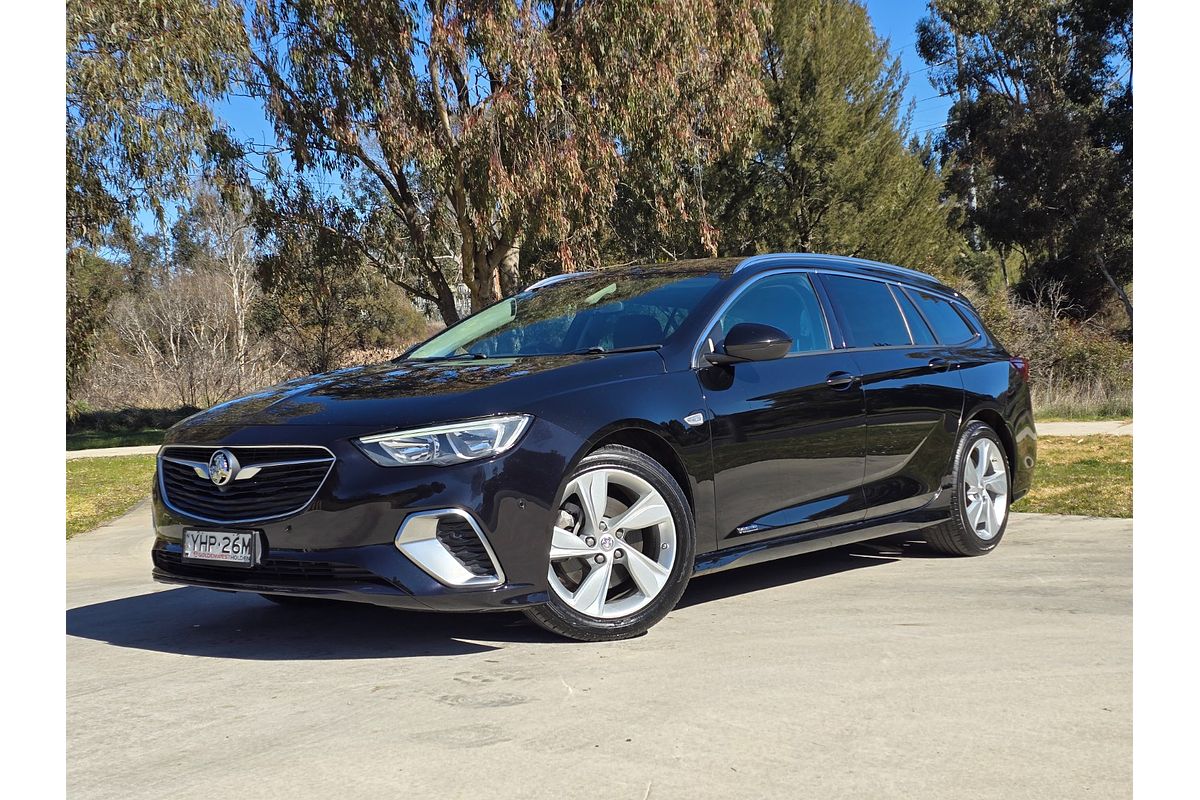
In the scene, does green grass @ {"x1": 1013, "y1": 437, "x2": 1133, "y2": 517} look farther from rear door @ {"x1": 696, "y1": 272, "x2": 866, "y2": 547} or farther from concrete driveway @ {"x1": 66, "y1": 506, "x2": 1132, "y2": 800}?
rear door @ {"x1": 696, "y1": 272, "x2": 866, "y2": 547}

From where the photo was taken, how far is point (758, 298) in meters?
5.95

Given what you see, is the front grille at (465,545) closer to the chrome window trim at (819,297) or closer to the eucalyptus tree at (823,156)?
the chrome window trim at (819,297)

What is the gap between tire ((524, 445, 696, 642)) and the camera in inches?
189

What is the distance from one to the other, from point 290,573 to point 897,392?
3335mm

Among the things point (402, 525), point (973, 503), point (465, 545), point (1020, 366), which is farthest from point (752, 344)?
point (1020, 366)

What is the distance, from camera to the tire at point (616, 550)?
4797mm

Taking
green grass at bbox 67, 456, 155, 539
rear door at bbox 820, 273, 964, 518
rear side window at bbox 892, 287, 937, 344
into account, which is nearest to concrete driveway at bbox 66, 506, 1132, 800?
rear door at bbox 820, 273, 964, 518

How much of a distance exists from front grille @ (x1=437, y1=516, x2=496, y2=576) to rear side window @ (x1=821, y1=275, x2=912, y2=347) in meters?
2.61

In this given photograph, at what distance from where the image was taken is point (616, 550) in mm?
4918

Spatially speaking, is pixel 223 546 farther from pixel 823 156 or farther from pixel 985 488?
pixel 823 156

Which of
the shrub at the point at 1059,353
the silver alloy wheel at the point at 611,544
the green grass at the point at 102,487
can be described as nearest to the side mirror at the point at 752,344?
the silver alloy wheel at the point at 611,544

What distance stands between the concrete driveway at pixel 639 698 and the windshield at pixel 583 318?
129 centimetres
